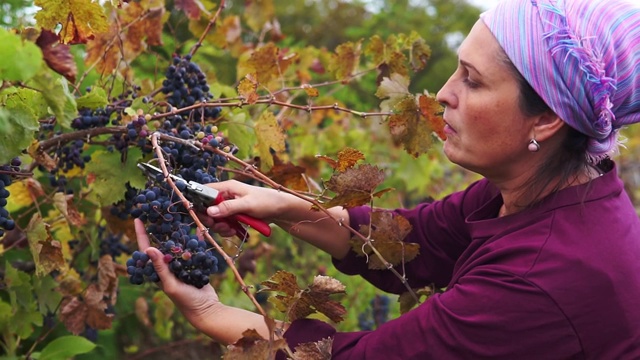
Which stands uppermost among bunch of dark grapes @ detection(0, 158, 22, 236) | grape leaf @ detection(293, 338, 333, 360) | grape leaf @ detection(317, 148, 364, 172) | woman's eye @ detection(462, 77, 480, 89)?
woman's eye @ detection(462, 77, 480, 89)

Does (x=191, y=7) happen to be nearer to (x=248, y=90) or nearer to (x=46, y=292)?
(x=248, y=90)

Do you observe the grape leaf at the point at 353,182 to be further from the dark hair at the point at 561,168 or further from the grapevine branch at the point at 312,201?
the dark hair at the point at 561,168

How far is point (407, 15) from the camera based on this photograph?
12.4m

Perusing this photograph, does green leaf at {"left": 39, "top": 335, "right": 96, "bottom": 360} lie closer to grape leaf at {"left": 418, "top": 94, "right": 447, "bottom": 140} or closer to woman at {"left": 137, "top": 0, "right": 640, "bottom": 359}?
woman at {"left": 137, "top": 0, "right": 640, "bottom": 359}

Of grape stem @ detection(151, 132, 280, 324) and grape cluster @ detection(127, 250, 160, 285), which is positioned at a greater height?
grape stem @ detection(151, 132, 280, 324)

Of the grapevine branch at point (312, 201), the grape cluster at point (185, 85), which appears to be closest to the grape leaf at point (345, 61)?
the grape cluster at point (185, 85)

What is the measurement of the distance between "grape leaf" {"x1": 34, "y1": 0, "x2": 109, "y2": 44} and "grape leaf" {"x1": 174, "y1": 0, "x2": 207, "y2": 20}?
69cm

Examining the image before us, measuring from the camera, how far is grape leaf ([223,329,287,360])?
1.48m

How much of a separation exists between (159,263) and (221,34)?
135 centimetres

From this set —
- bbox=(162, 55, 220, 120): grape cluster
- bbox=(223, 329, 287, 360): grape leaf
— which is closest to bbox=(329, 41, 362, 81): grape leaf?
bbox=(162, 55, 220, 120): grape cluster

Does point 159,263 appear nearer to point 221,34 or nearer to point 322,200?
point 322,200

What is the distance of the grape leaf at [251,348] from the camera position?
58.3 inches

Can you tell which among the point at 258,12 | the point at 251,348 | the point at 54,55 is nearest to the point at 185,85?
the point at 54,55

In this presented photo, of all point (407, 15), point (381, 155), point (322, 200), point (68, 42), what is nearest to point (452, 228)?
point (322, 200)
